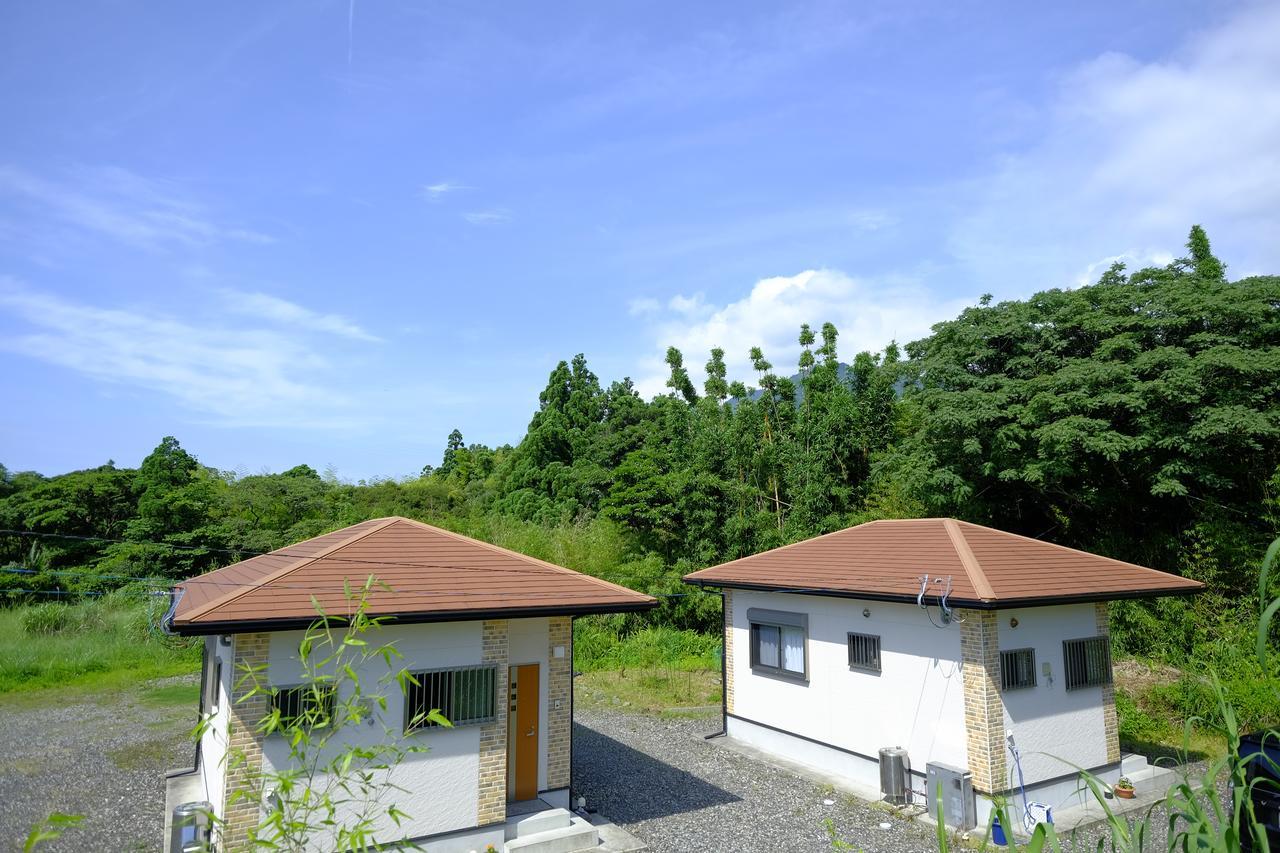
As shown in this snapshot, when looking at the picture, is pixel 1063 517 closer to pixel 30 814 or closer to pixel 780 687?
pixel 780 687

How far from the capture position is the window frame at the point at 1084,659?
9898 mm

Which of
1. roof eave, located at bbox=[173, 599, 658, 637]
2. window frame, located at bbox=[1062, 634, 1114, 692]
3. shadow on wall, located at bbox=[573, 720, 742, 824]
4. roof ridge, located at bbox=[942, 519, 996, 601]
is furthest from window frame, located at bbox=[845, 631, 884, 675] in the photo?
roof eave, located at bbox=[173, 599, 658, 637]

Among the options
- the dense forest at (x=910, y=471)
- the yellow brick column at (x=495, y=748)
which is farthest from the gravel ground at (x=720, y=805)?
the dense forest at (x=910, y=471)

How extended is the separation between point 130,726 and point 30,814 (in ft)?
16.1

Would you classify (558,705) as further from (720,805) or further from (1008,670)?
(1008,670)

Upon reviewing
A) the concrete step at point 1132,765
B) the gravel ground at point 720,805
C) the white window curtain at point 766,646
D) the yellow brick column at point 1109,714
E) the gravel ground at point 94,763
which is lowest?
the gravel ground at point 720,805

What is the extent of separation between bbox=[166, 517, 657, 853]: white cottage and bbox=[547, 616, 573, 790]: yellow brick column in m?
0.01

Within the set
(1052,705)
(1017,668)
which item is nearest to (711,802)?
(1017,668)

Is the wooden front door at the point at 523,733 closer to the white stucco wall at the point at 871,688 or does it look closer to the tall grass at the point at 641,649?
the white stucco wall at the point at 871,688

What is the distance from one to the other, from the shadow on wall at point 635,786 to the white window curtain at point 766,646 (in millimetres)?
2176

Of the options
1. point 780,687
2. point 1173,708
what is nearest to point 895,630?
point 780,687

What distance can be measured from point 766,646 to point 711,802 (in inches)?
116

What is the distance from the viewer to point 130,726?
45.6ft

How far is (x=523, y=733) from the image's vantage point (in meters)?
8.93
